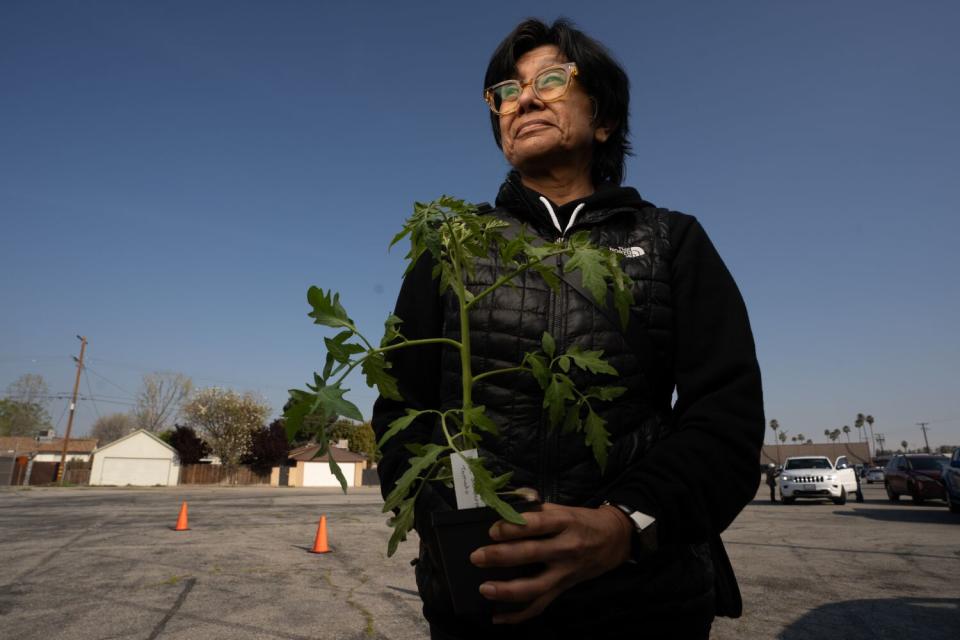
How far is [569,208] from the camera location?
1695 mm

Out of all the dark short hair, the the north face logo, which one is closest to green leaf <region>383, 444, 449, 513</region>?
the the north face logo

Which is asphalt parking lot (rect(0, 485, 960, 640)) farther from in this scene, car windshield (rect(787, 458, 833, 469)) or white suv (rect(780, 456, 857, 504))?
car windshield (rect(787, 458, 833, 469))

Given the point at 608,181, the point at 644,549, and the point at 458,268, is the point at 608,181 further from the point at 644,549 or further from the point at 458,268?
the point at 644,549

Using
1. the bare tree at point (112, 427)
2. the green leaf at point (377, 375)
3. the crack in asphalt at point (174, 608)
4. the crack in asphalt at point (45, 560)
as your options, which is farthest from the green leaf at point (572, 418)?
the bare tree at point (112, 427)

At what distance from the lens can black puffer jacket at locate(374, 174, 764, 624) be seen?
1.18 m

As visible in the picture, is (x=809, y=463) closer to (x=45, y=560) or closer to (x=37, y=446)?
(x=45, y=560)

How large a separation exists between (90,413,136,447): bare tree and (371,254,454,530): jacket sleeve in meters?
103

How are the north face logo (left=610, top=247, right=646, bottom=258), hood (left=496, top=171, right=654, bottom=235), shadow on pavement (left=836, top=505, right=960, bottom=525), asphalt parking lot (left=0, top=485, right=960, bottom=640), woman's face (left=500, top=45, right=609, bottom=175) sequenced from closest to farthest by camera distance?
the north face logo (left=610, top=247, right=646, bottom=258)
hood (left=496, top=171, right=654, bottom=235)
woman's face (left=500, top=45, right=609, bottom=175)
asphalt parking lot (left=0, top=485, right=960, bottom=640)
shadow on pavement (left=836, top=505, right=960, bottom=525)

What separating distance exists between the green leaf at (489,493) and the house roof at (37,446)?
7577 cm

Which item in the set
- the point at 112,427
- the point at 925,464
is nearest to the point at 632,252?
the point at 925,464

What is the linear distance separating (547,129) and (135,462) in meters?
52.5

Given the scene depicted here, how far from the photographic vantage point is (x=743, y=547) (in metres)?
8.62

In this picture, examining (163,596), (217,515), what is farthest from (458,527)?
(217,515)

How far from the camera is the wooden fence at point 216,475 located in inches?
1829
